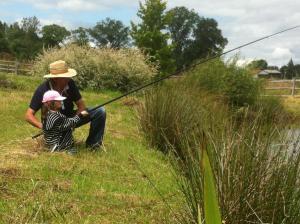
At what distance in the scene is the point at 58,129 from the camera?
21.9 feet

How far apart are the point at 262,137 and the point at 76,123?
3244 mm

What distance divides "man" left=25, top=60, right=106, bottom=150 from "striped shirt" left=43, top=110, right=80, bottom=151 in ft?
0.61

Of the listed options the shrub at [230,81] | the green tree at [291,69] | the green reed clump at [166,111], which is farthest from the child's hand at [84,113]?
the shrub at [230,81]

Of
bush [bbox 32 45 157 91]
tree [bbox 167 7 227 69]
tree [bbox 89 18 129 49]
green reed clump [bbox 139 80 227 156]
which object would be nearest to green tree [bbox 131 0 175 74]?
bush [bbox 32 45 157 91]

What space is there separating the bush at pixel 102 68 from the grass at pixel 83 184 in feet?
45.8

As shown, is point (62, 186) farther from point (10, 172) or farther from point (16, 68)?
point (16, 68)

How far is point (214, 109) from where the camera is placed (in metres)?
8.42

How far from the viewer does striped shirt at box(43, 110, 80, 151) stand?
6.60 m

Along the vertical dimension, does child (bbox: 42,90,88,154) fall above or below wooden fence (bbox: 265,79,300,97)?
above

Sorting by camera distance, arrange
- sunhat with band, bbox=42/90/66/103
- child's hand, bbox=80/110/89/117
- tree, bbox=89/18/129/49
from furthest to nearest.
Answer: tree, bbox=89/18/129/49 < child's hand, bbox=80/110/89/117 < sunhat with band, bbox=42/90/66/103

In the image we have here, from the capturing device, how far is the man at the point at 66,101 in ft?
22.7

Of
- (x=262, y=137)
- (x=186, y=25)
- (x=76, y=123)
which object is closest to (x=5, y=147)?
(x=76, y=123)

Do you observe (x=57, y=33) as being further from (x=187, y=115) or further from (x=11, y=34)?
(x=187, y=115)

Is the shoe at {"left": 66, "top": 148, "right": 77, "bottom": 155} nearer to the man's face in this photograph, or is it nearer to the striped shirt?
the striped shirt
